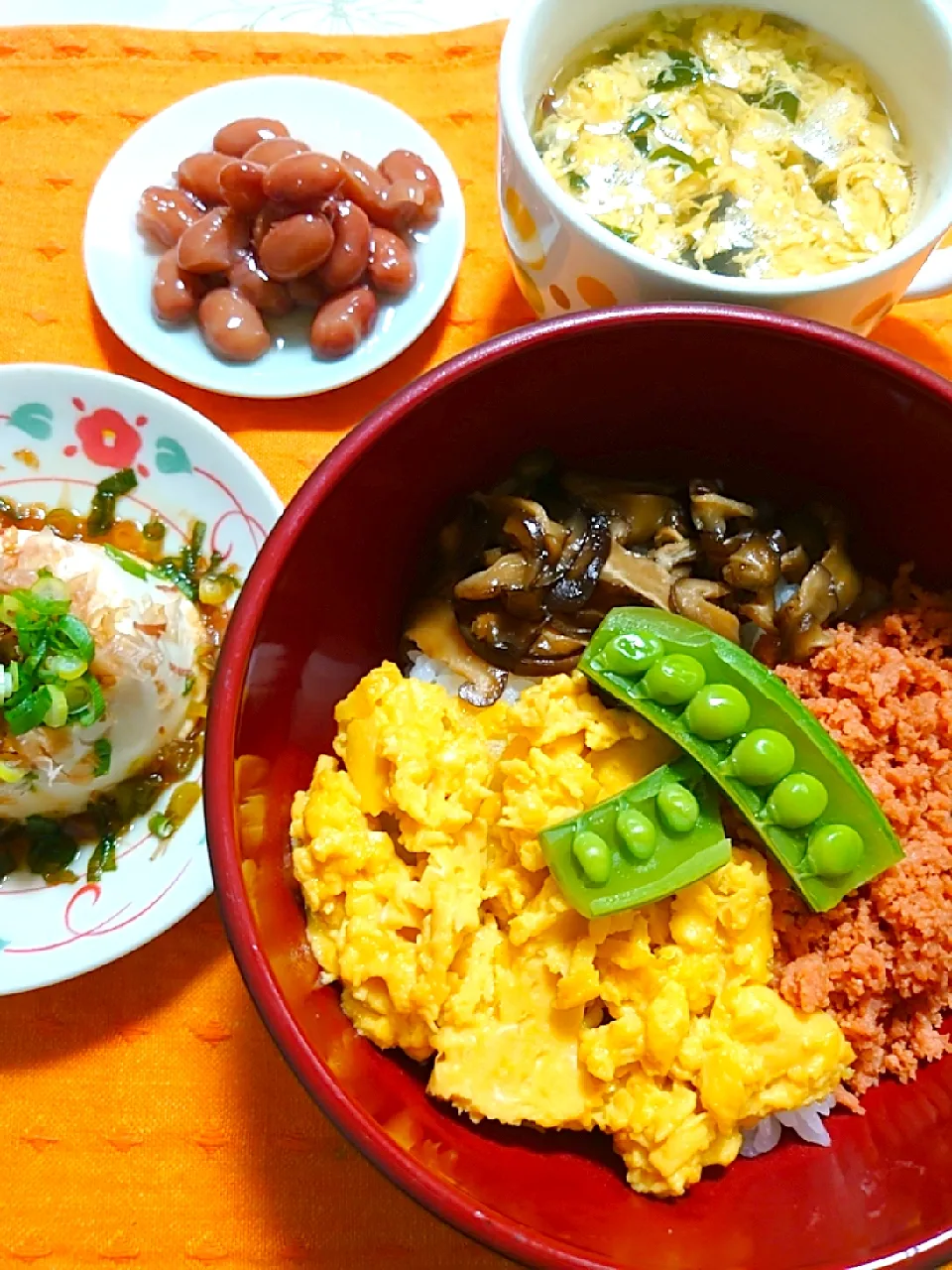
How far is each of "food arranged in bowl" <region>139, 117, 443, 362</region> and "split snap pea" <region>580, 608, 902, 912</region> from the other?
Result: 0.62 metres

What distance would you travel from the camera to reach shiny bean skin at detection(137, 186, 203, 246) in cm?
136

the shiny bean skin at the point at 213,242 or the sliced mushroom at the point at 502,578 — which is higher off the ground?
the sliced mushroom at the point at 502,578

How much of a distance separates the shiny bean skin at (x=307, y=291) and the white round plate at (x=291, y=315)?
0.08ft

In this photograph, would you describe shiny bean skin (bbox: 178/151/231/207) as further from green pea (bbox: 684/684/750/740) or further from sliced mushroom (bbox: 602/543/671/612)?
green pea (bbox: 684/684/750/740)

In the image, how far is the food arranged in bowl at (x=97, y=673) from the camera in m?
1.11

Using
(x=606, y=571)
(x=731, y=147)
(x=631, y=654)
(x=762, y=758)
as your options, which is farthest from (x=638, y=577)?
(x=731, y=147)

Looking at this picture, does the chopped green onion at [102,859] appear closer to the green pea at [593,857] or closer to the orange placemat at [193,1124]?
the orange placemat at [193,1124]

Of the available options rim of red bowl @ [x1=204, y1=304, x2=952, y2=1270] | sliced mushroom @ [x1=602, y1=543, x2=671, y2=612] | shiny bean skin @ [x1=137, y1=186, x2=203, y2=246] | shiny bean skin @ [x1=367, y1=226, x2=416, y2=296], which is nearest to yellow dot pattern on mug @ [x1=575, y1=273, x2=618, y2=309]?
rim of red bowl @ [x1=204, y1=304, x2=952, y2=1270]

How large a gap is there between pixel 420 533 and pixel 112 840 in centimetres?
48

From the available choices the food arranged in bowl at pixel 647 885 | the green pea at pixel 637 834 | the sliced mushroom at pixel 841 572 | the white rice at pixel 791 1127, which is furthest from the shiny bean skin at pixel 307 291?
the white rice at pixel 791 1127

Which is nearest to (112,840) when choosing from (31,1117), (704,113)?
(31,1117)

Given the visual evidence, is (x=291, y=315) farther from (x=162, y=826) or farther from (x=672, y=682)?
(x=672, y=682)

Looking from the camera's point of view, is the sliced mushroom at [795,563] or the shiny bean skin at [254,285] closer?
the sliced mushroom at [795,563]

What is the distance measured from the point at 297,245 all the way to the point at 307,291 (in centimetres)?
8
